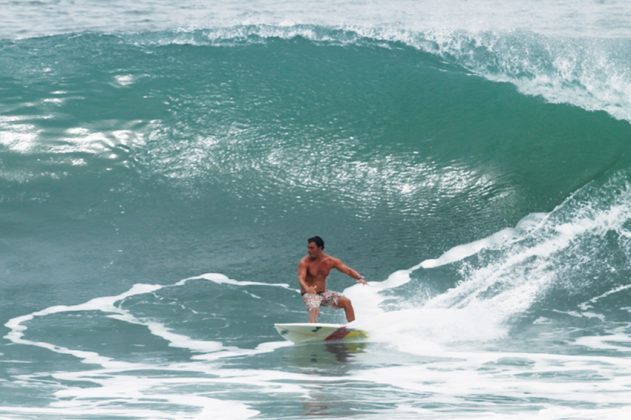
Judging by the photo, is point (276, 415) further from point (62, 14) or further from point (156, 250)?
point (62, 14)

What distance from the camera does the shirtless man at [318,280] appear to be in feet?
32.5

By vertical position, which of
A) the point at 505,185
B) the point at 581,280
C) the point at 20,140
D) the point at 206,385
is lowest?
the point at 206,385

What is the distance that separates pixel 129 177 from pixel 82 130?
1383 mm

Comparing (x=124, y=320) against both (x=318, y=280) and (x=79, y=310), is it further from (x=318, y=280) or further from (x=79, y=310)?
(x=318, y=280)

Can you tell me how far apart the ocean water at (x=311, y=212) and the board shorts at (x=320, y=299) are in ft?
1.45

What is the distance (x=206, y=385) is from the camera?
8094mm

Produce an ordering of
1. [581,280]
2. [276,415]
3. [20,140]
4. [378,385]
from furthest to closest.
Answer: [20,140] → [581,280] → [378,385] → [276,415]

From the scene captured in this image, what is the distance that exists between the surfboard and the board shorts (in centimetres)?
37

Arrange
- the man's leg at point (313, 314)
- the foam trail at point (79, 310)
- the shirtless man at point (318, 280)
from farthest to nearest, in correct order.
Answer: the shirtless man at point (318, 280), the man's leg at point (313, 314), the foam trail at point (79, 310)

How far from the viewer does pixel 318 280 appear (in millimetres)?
10008

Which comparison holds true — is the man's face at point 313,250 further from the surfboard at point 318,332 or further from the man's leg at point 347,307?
the surfboard at point 318,332

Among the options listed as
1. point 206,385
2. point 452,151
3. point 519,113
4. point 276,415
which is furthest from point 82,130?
point 276,415

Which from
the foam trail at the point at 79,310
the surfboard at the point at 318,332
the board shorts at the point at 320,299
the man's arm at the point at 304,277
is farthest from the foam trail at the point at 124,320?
the man's arm at the point at 304,277

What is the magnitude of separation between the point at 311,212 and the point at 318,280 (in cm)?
293
